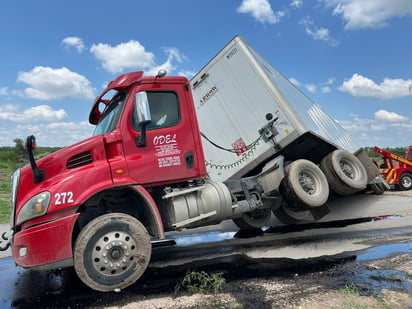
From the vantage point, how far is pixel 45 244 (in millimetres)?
4059

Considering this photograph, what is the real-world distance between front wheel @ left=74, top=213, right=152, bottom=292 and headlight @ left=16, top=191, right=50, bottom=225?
526 mm

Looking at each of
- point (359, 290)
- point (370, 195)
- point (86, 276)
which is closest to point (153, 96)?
point (86, 276)

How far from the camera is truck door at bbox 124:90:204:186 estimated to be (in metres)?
4.75

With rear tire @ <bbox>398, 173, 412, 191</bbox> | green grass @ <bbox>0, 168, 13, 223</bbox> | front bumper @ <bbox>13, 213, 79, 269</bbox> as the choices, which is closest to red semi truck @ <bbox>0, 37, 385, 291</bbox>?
front bumper @ <bbox>13, 213, 79, 269</bbox>

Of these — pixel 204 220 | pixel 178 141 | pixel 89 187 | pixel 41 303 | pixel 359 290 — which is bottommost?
pixel 359 290

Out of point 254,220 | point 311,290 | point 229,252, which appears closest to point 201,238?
point 254,220

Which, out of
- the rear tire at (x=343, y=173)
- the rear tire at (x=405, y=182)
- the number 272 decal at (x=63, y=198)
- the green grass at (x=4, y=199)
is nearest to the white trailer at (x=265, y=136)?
the rear tire at (x=343, y=173)

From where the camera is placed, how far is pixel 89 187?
4.31 metres

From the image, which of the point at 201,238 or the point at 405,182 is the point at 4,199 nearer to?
the point at 201,238

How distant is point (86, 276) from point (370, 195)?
8.71 meters

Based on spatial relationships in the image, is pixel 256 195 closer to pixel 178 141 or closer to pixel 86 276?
pixel 178 141

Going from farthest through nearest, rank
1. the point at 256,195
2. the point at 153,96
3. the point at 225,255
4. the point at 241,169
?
1. the point at 241,169
2. the point at 256,195
3. the point at 225,255
4. the point at 153,96

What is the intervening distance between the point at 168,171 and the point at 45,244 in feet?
5.93

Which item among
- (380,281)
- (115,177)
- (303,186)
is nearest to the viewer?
(380,281)
